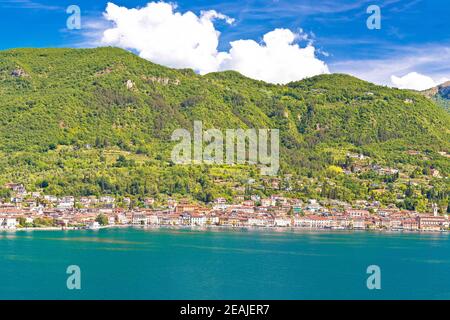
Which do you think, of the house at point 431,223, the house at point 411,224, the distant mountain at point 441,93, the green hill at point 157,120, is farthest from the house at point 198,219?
the distant mountain at point 441,93

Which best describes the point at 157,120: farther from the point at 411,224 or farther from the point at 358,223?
the point at 411,224

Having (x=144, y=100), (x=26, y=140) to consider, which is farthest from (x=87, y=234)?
(x=144, y=100)

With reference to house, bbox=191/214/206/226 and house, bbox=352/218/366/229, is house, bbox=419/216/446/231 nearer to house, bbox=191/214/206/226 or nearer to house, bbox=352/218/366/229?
house, bbox=352/218/366/229

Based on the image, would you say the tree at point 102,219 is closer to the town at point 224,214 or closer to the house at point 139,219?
the town at point 224,214

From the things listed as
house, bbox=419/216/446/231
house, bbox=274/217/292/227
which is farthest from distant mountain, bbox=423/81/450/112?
house, bbox=274/217/292/227
